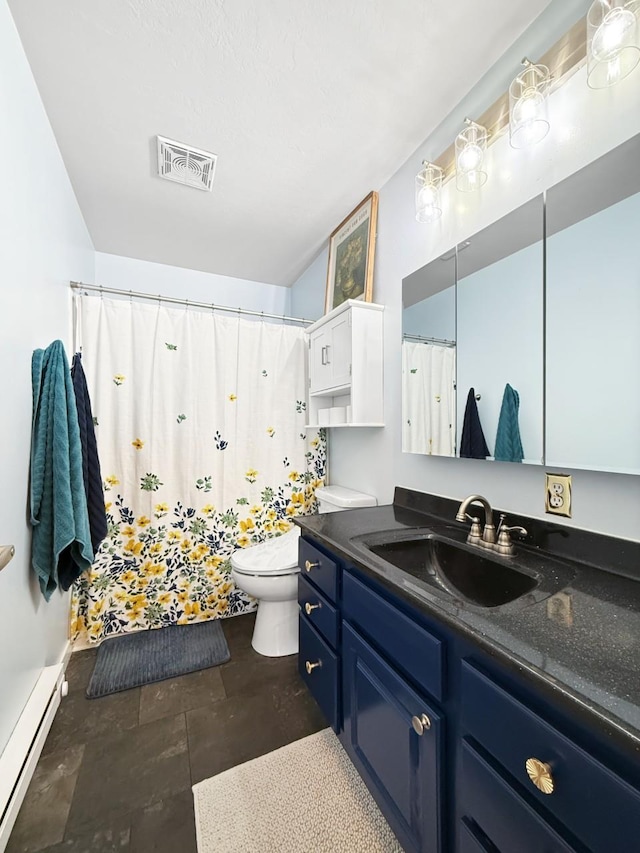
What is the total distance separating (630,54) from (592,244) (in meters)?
0.46

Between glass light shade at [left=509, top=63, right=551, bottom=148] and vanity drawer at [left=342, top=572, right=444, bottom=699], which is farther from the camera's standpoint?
glass light shade at [left=509, top=63, right=551, bottom=148]

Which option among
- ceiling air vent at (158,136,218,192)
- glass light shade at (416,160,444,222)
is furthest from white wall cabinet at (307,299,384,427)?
ceiling air vent at (158,136,218,192)

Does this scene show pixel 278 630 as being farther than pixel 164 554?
No

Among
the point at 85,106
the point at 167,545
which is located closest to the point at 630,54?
the point at 85,106

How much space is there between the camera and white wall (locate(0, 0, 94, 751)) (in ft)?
3.61

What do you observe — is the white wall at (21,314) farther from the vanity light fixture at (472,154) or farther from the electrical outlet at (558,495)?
the electrical outlet at (558,495)

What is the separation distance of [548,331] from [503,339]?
0.16 meters

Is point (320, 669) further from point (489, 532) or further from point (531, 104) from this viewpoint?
point (531, 104)

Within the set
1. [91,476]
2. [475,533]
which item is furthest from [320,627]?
[91,476]

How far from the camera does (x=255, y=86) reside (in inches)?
54.1

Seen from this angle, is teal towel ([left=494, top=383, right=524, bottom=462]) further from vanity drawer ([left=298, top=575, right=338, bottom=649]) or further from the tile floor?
the tile floor

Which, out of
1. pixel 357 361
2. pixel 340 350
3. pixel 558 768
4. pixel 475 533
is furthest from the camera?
pixel 340 350

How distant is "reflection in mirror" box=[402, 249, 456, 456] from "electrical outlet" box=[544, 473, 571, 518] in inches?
14.6

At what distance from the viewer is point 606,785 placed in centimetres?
49
